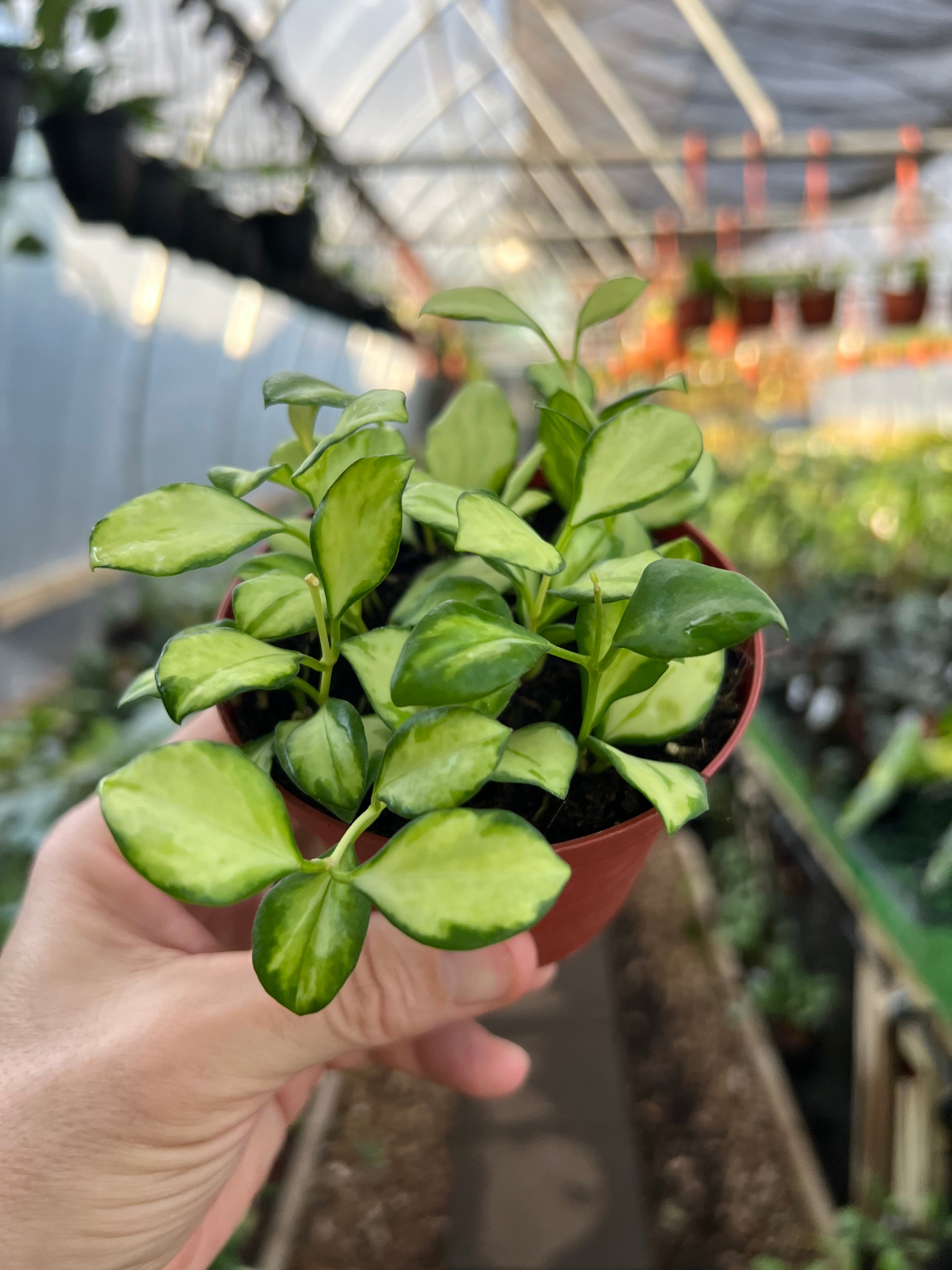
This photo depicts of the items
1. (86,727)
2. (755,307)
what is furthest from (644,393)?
(755,307)

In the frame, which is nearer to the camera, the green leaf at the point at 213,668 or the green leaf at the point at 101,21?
the green leaf at the point at 213,668

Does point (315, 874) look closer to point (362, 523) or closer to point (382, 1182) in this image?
point (362, 523)

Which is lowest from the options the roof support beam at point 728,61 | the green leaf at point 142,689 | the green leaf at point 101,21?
the roof support beam at point 728,61

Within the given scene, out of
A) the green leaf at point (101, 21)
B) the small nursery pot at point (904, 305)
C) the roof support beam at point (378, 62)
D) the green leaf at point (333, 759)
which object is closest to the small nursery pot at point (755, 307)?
the small nursery pot at point (904, 305)

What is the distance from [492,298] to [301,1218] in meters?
1.86

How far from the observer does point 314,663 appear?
16.9 inches

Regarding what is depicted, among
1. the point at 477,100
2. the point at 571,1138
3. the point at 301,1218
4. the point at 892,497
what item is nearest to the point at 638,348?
the point at 477,100

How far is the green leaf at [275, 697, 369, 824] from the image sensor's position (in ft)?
1.27

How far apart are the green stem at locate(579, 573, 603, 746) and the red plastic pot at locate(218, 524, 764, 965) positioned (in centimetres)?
5

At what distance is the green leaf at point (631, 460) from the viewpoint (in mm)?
438

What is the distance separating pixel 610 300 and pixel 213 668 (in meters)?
0.35

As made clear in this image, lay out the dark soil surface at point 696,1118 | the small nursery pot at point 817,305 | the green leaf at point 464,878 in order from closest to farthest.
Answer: the green leaf at point 464,878
the dark soil surface at point 696,1118
the small nursery pot at point 817,305

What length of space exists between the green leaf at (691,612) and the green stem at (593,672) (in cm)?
2

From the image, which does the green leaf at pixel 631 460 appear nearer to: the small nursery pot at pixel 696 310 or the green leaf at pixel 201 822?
the green leaf at pixel 201 822
